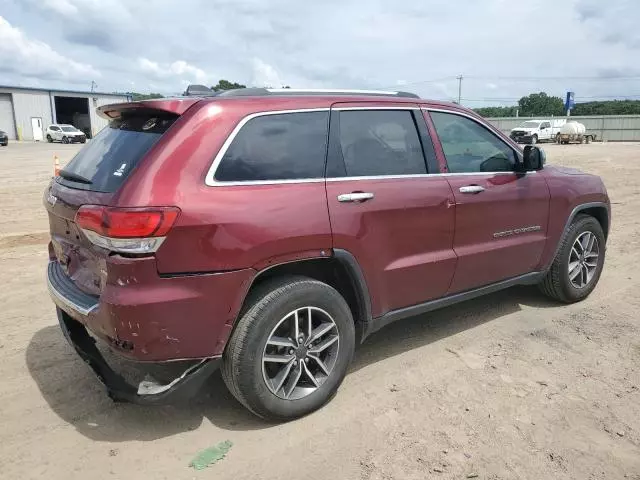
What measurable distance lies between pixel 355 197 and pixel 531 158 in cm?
190

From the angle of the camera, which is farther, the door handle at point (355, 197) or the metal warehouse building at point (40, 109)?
the metal warehouse building at point (40, 109)

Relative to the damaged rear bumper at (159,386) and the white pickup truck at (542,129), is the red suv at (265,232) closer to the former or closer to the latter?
the damaged rear bumper at (159,386)

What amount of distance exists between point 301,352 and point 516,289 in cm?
324

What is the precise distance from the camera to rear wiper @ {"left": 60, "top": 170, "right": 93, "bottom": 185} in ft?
10.1

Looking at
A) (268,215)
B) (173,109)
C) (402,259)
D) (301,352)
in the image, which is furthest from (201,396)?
(173,109)

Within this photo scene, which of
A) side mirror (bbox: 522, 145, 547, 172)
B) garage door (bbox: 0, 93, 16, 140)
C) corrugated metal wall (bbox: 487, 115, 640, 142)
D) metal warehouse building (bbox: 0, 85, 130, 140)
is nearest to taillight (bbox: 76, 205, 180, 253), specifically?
side mirror (bbox: 522, 145, 547, 172)

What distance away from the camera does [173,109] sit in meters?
2.90

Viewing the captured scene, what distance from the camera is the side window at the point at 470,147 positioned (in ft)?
12.9

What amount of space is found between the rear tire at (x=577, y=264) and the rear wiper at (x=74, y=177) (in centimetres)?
393

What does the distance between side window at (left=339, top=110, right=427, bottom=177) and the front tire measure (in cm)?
85

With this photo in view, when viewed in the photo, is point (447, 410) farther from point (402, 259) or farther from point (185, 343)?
point (185, 343)

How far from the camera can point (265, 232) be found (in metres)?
2.85

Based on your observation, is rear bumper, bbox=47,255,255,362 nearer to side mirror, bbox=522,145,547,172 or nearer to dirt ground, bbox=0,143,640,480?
dirt ground, bbox=0,143,640,480

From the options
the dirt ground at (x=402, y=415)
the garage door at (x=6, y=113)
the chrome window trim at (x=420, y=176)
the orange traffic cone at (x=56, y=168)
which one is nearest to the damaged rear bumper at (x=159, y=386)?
the dirt ground at (x=402, y=415)
